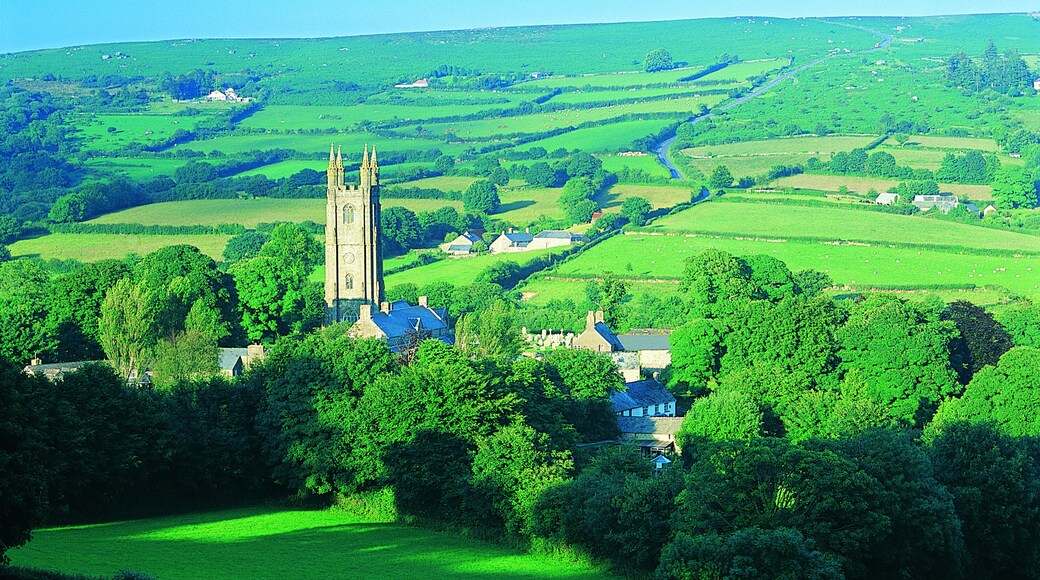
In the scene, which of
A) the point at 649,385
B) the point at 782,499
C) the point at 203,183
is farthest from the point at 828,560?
the point at 203,183

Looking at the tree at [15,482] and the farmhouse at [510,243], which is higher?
the farmhouse at [510,243]

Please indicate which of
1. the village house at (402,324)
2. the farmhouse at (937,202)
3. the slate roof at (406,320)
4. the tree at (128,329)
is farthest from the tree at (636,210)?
the tree at (128,329)

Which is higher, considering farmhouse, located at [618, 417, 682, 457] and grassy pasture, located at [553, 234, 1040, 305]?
grassy pasture, located at [553, 234, 1040, 305]

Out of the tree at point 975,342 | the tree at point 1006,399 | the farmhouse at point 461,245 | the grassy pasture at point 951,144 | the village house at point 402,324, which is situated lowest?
the tree at point 1006,399

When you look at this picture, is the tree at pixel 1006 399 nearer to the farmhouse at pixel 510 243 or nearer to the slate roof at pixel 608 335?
the slate roof at pixel 608 335

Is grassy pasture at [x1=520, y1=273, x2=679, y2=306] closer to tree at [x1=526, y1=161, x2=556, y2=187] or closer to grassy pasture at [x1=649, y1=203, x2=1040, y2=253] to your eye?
grassy pasture at [x1=649, y1=203, x2=1040, y2=253]

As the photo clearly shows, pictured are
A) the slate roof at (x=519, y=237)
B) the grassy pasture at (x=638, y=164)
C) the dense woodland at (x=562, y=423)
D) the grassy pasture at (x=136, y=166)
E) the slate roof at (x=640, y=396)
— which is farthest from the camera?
the grassy pasture at (x=136, y=166)

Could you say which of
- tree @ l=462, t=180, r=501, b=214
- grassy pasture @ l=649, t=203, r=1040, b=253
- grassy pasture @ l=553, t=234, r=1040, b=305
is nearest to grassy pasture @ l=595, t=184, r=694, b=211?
grassy pasture @ l=649, t=203, r=1040, b=253
